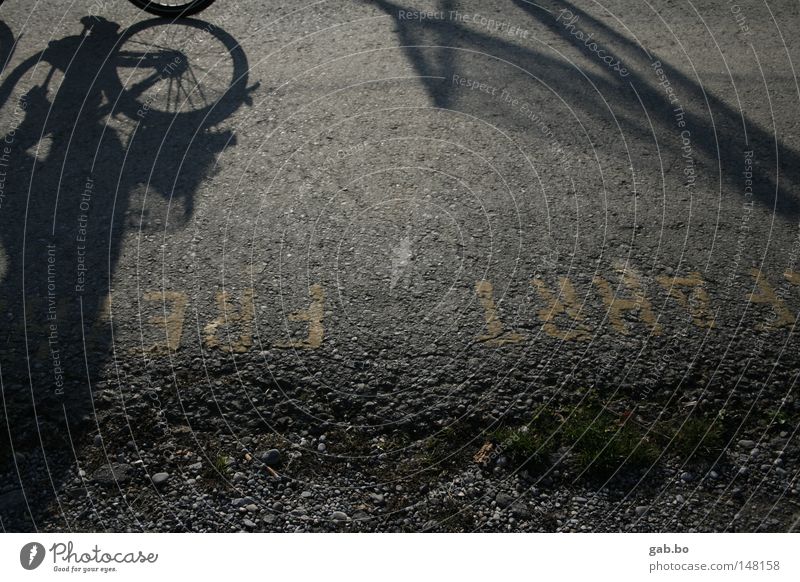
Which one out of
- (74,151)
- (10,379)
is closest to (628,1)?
(74,151)

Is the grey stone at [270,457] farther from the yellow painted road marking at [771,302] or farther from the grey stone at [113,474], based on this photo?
the yellow painted road marking at [771,302]

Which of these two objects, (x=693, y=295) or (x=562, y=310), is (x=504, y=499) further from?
(x=693, y=295)

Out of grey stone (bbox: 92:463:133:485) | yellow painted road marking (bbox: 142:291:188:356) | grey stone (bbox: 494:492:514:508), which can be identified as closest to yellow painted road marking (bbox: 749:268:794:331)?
grey stone (bbox: 494:492:514:508)

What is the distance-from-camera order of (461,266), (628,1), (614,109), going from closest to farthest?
1. (461,266)
2. (614,109)
3. (628,1)

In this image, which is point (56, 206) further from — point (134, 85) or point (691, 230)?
point (691, 230)

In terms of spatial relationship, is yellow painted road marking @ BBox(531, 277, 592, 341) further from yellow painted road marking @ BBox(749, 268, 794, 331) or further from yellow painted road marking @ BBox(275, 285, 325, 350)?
yellow painted road marking @ BBox(275, 285, 325, 350)

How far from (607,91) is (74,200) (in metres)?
3.45

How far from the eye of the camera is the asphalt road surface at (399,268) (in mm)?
3377

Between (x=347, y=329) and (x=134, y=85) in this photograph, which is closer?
(x=347, y=329)

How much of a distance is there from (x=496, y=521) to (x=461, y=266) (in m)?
1.61

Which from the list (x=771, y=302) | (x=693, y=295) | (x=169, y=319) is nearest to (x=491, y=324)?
(x=693, y=295)

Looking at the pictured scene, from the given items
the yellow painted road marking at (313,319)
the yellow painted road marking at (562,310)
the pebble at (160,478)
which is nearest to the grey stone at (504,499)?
the yellow painted road marking at (562,310)

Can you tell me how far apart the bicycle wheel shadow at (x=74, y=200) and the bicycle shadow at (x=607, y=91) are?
1.35m

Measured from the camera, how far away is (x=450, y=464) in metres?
3.45
